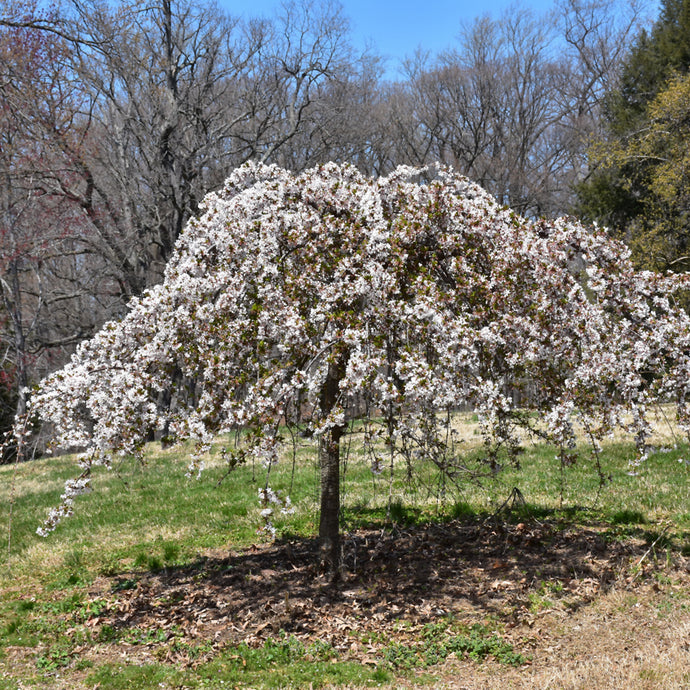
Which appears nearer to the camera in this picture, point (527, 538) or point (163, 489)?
point (527, 538)

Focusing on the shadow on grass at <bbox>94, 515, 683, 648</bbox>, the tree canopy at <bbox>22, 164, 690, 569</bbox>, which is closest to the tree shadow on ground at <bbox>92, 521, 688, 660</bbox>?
the shadow on grass at <bbox>94, 515, 683, 648</bbox>

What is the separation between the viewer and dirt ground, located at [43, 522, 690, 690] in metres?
5.63

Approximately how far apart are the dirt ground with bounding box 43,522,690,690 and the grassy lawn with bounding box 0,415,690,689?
0.08 feet

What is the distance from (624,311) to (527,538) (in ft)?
11.5

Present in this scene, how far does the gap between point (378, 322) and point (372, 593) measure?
3.19 m

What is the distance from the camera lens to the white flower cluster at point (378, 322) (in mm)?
6441

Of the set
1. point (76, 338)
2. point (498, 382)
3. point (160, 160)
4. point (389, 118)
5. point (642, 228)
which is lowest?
point (498, 382)

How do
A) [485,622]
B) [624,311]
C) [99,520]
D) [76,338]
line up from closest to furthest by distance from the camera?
1. [485,622]
2. [624,311]
3. [99,520]
4. [76,338]

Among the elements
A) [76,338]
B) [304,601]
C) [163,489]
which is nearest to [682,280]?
[304,601]

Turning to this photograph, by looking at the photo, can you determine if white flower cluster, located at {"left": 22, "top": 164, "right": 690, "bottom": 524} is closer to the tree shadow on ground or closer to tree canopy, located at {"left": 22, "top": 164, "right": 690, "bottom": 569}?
tree canopy, located at {"left": 22, "top": 164, "right": 690, "bottom": 569}

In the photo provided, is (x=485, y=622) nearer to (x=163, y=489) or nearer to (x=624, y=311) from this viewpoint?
(x=624, y=311)

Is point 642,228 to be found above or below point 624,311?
above

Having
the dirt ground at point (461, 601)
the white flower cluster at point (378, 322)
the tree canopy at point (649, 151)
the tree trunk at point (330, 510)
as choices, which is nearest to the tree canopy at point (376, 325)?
the white flower cluster at point (378, 322)

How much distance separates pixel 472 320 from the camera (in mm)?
6668
